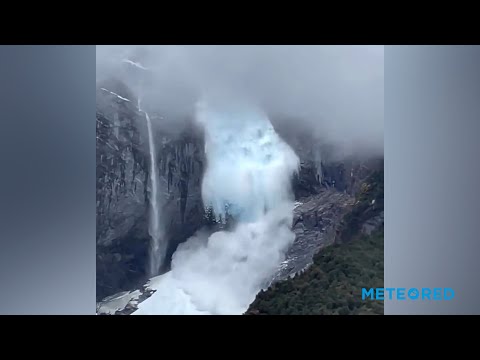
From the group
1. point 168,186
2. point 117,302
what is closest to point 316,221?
point 168,186

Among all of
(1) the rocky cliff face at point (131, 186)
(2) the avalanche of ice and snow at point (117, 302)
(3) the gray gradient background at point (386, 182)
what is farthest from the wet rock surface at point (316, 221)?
(2) the avalanche of ice and snow at point (117, 302)

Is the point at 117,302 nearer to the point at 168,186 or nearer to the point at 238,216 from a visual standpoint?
the point at 168,186

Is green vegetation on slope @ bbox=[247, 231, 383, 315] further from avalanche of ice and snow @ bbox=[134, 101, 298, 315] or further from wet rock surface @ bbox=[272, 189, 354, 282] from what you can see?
avalanche of ice and snow @ bbox=[134, 101, 298, 315]

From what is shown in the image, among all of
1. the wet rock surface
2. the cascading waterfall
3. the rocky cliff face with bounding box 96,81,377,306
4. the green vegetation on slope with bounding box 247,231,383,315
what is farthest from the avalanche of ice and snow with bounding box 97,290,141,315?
the wet rock surface

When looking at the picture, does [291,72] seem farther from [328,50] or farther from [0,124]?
[0,124]
